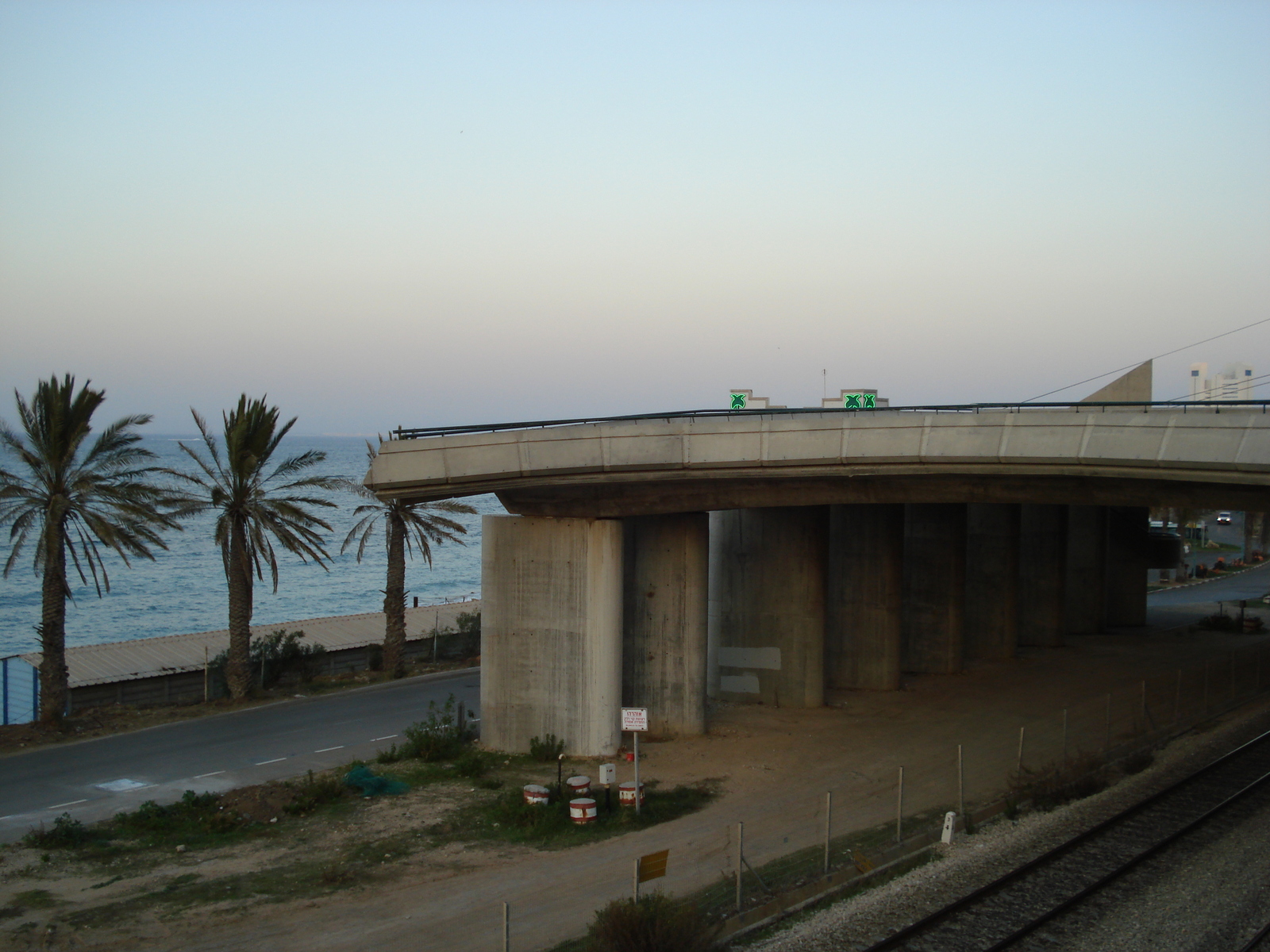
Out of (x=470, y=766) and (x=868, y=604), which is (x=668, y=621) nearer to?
(x=470, y=766)

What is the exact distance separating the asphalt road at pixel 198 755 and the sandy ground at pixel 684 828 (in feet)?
11.5

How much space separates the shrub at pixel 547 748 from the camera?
74.3 feet

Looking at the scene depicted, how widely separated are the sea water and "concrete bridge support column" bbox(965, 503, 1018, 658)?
3046 cm

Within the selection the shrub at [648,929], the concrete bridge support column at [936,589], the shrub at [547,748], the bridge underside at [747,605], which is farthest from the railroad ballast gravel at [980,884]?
the concrete bridge support column at [936,589]

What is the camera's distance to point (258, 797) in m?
19.1

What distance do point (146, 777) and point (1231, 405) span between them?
21.6 meters

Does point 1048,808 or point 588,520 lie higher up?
point 588,520

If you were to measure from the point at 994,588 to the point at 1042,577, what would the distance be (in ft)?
13.8

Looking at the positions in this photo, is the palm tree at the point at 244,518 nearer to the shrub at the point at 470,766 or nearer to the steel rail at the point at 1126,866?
the shrub at the point at 470,766

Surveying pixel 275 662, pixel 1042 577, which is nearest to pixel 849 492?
pixel 275 662

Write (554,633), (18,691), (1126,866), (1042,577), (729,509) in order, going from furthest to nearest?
(1042,577), (18,691), (729,509), (554,633), (1126,866)

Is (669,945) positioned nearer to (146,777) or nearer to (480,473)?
(480,473)

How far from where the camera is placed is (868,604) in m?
32.0

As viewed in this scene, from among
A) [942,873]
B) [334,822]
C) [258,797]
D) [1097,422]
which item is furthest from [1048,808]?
[258,797]
